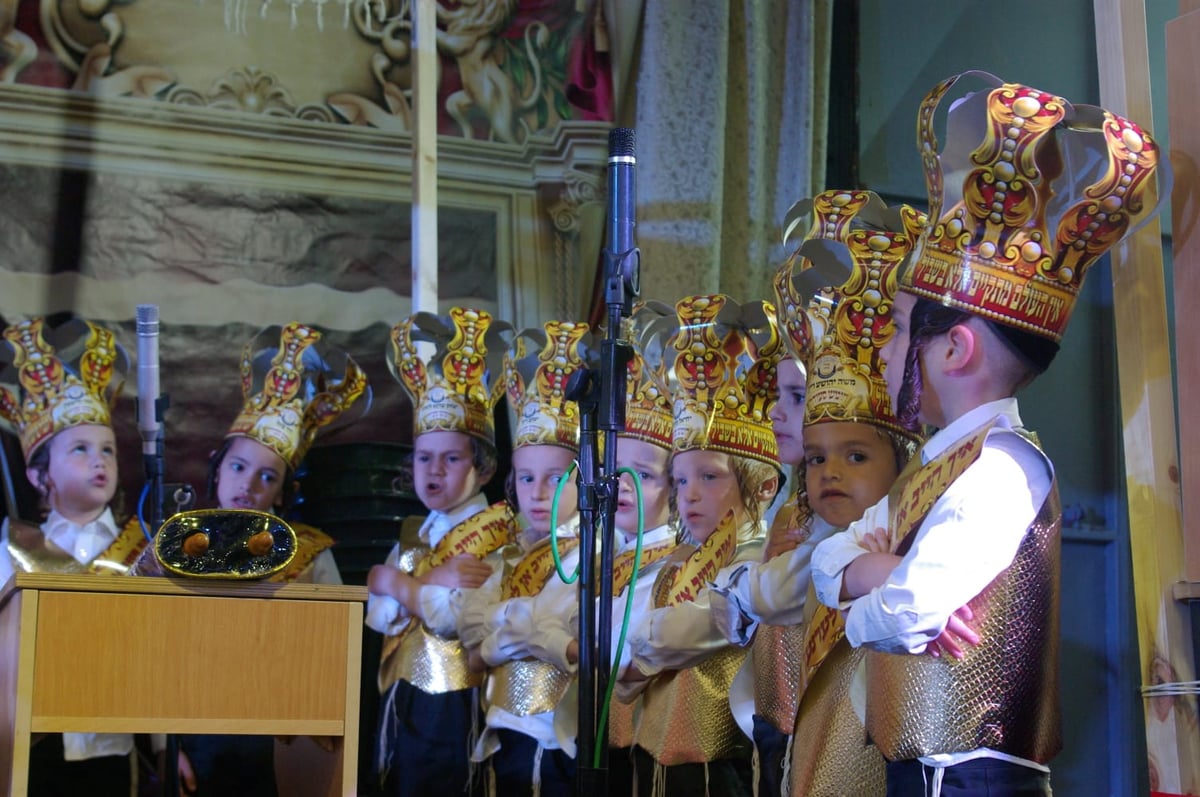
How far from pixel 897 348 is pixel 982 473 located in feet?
1.67

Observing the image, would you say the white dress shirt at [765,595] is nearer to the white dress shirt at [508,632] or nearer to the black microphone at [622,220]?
the black microphone at [622,220]

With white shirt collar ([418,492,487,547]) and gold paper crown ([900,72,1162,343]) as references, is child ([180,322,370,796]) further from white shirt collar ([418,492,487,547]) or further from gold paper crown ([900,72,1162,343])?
gold paper crown ([900,72,1162,343])

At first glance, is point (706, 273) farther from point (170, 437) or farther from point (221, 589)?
point (221, 589)

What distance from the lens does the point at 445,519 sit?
5.01 metres

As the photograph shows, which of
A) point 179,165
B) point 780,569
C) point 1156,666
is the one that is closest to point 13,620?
point 780,569

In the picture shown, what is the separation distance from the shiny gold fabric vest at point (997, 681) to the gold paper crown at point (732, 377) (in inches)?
49.1

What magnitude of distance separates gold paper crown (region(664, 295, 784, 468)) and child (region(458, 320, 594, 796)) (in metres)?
0.38

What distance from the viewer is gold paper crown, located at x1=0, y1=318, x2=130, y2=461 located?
5254 millimetres

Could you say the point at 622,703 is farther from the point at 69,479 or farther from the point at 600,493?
the point at 69,479

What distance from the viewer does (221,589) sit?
112 inches

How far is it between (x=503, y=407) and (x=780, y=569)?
2.82 m

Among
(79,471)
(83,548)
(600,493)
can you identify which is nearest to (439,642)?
(83,548)

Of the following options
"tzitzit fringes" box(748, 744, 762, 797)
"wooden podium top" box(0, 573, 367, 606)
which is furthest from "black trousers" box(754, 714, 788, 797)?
"wooden podium top" box(0, 573, 367, 606)

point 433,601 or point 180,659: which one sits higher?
point 433,601
